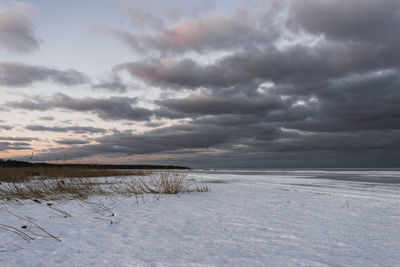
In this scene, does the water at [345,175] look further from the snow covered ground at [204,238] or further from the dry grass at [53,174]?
the snow covered ground at [204,238]

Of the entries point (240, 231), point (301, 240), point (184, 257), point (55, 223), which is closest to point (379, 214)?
point (301, 240)

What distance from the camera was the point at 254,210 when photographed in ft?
15.0

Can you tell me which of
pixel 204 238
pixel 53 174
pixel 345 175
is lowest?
pixel 345 175

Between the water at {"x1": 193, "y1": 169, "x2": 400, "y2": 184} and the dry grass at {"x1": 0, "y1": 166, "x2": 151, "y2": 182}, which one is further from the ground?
the dry grass at {"x1": 0, "y1": 166, "x2": 151, "y2": 182}

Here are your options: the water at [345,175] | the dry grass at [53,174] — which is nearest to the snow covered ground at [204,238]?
the dry grass at [53,174]

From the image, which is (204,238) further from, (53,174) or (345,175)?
(345,175)

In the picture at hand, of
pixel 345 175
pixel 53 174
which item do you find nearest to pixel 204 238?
pixel 53 174

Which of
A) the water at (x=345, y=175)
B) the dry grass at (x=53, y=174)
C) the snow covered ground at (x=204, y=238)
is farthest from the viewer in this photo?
the water at (x=345, y=175)

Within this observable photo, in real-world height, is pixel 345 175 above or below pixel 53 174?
below

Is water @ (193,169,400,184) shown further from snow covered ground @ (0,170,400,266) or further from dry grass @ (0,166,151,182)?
snow covered ground @ (0,170,400,266)

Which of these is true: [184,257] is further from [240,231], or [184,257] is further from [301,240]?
[301,240]

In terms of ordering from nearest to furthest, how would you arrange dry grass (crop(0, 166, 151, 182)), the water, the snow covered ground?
the snow covered ground, dry grass (crop(0, 166, 151, 182)), the water

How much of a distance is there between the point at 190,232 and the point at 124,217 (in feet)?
4.41

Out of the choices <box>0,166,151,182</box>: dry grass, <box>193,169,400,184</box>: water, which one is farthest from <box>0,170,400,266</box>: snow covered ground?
<box>193,169,400,184</box>: water
